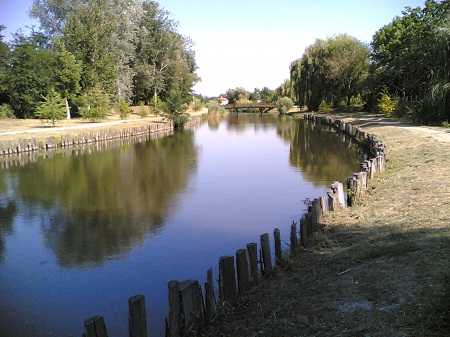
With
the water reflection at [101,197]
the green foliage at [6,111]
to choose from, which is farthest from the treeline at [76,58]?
the water reflection at [101,197]

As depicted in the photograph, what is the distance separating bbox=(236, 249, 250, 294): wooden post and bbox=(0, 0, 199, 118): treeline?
34.2 metres

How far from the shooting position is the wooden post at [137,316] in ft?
15.4

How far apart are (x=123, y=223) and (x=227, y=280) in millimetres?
6444

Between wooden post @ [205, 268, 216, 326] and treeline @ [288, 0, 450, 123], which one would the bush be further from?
wooden post @ [205, 268, 216, 326]

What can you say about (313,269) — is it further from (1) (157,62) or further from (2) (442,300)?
(1) (157,62)

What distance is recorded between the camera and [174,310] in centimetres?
505

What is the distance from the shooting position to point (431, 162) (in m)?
14.7

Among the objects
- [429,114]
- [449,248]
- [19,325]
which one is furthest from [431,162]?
[429,114]

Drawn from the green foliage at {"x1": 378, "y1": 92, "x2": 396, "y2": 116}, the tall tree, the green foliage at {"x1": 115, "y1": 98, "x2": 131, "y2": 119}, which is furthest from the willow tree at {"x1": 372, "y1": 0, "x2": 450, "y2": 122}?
the tall tree

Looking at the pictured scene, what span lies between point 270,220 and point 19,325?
6.90 meters

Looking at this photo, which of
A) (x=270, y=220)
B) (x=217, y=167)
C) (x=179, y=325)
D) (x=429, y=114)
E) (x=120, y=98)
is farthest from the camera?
(x=120, y=98)

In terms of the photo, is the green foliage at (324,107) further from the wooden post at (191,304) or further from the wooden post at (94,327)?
the wooden post at (94,327)

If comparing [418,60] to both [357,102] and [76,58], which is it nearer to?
[357,102]

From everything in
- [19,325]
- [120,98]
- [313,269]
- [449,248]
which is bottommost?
[19,325]
